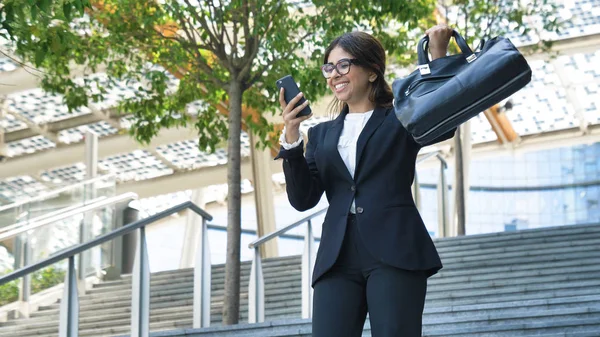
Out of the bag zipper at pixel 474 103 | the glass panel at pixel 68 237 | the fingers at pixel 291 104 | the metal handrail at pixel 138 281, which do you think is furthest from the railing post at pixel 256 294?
the bag zipper at pixel 474 103

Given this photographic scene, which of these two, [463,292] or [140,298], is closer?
[140,298]

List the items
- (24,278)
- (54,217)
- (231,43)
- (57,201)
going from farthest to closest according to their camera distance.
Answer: (57,201) → (54,217) → (231,43) → (24,278)

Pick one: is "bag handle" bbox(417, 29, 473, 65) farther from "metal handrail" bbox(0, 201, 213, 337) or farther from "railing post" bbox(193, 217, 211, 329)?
"railing post" bbox(193, 217, 211, 329)

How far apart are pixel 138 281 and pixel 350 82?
139 inches

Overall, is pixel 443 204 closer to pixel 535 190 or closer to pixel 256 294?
pixel 256 294

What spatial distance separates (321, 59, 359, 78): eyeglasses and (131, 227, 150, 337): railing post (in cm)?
351

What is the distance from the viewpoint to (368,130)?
355 cm

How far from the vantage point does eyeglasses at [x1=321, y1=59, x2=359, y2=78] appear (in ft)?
11.7

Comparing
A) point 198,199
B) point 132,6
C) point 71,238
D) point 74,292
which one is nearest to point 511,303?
point 74,292

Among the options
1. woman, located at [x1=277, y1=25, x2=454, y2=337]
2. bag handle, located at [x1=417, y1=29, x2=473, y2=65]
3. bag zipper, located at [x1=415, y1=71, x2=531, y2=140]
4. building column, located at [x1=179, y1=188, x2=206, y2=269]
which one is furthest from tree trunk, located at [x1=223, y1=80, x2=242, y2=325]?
building column, located at [x1=179, y1=188, x2=206, y2=269]

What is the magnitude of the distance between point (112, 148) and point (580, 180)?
21.9 m

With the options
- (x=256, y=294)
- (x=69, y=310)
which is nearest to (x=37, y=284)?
(x=256, y=294)

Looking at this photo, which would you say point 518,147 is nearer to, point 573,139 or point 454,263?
point 573,139

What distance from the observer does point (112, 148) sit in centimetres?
2627
